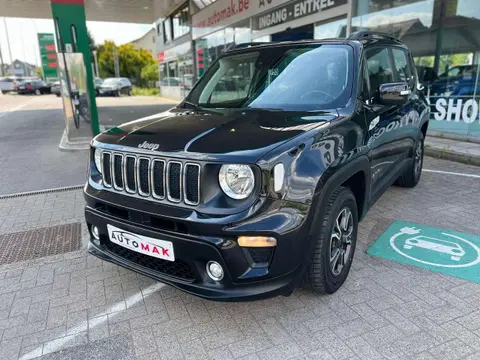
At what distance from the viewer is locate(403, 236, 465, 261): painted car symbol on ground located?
3434 mm

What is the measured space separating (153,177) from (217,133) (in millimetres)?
508

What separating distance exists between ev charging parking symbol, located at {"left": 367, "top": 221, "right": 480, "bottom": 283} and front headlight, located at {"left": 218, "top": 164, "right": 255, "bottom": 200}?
1887 millimetres

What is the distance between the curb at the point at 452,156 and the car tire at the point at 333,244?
4.82 metres

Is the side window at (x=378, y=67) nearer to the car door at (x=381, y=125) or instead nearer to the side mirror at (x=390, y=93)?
the car door at (x=381, y=125)

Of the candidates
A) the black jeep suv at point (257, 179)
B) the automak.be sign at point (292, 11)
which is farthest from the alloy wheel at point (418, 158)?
the automak.be sign at point (292, 11)

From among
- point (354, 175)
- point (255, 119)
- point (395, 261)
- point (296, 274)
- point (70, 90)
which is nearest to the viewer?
point (296, 274)

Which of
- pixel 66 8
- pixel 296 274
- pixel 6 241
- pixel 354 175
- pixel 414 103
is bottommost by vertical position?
pixel 6 241

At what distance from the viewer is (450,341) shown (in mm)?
2328

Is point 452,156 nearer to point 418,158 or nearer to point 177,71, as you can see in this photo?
point 418,158

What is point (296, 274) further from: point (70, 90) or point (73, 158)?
point (70, 90)

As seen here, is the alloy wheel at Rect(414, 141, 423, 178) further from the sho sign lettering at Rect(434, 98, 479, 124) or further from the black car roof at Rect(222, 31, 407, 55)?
the sho sign lettering at Rect(434, 98, 479, 124)

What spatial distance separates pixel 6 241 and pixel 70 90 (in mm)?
5558

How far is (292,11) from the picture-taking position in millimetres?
12102

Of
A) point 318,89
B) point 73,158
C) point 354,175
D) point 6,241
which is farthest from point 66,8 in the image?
point 354,175
